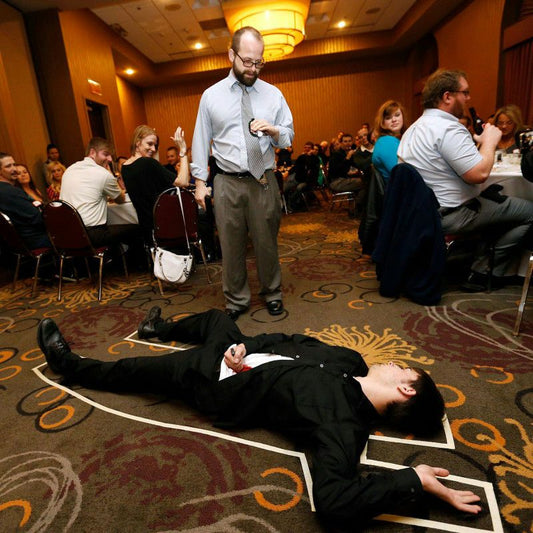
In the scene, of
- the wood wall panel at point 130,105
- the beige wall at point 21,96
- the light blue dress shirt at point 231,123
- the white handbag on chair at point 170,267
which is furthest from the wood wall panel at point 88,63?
the light blue dress shirt at point 231,123

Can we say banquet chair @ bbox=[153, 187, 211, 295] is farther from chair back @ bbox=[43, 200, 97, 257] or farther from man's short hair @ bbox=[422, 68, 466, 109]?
man's short hair @ bbox=[422, 68, 466, 109]

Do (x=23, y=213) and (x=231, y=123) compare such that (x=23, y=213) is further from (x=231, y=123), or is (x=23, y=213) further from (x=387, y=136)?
(x=387, y=136)

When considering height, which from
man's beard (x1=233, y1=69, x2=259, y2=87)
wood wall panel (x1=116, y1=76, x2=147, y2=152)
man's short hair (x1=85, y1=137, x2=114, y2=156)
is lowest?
man's short hair (x1=85, y1=137, x2=114, y2=156)

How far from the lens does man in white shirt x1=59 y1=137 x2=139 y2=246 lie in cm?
313

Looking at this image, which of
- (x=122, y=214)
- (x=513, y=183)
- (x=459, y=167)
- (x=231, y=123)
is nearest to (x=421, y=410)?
(x=459, y=167)

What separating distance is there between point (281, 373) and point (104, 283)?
2.76 m

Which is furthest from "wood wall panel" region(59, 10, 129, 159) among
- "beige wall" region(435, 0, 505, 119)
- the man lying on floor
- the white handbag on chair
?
"beige wall" region(435, 0, 505, 119)

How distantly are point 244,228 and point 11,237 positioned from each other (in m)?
2.14

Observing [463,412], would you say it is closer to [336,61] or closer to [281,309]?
[281,309]

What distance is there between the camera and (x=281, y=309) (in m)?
2.48

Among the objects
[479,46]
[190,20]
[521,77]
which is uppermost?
[190,20]

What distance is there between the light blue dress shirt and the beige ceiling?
4.90 m

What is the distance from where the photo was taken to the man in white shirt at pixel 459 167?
214cm

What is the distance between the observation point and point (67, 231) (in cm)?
293
